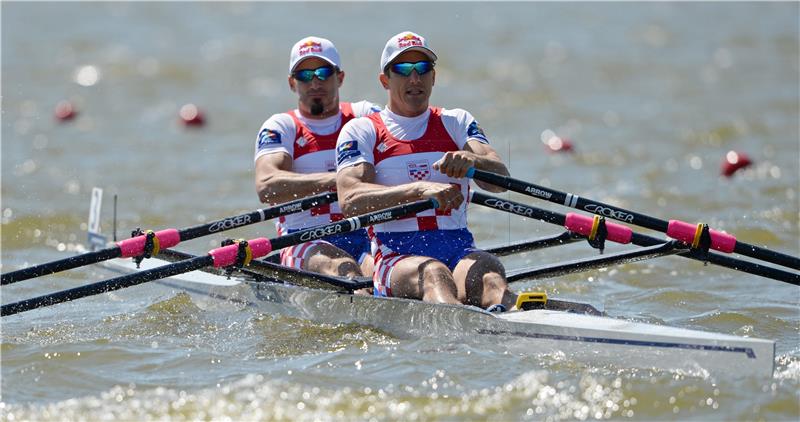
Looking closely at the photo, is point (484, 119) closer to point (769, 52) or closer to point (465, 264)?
point (769, 52)

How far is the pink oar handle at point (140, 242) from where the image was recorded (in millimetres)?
6352

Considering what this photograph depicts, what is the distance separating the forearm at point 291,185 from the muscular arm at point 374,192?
0.59m

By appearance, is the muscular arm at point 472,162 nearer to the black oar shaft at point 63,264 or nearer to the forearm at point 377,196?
the forearm at point 377,196

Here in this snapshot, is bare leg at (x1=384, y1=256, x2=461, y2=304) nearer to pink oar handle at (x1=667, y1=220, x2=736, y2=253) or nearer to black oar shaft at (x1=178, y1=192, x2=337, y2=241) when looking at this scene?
black oar shaft at (x1=178, y1=192, x2=337, y2=241)

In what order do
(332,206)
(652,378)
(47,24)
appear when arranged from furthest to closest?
(47,24) → (332,206) → (652,378)

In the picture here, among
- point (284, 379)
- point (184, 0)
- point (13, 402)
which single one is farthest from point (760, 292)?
point (184, 0)

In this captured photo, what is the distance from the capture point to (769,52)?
22.2 meters

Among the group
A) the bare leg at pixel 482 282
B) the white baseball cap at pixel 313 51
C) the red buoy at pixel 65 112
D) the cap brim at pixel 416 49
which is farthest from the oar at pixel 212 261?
the red buoy at pixel 65 112

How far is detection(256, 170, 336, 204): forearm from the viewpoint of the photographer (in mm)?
7098

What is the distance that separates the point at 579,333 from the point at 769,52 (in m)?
18.0

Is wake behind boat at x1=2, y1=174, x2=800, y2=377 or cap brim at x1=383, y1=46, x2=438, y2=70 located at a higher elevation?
cap brim at x1=383, y1=46, x2=438, y2=70

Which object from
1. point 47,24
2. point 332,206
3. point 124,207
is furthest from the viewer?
point 47,24

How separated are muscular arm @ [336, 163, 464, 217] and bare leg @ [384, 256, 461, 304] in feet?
1.04

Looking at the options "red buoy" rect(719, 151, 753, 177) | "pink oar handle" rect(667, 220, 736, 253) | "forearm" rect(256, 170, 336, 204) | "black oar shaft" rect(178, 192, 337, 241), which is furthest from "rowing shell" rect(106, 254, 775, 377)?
"red buoy" rect(719, 151, 753, 177)
